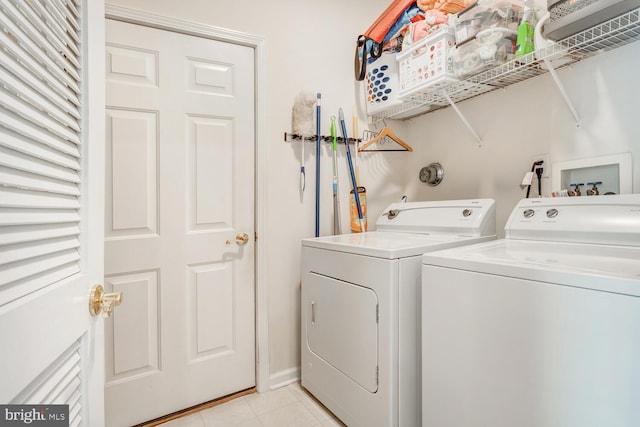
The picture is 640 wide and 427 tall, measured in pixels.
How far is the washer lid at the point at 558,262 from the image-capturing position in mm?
827

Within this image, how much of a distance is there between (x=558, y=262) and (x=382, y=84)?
1.57 metres

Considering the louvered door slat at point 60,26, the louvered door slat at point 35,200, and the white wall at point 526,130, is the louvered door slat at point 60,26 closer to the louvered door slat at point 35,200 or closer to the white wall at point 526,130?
the louvered door slat at point 35,200

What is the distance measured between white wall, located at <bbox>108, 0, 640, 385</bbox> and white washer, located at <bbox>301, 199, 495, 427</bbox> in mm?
216

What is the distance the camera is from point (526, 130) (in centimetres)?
181

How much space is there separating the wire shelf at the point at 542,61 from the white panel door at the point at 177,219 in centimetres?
117

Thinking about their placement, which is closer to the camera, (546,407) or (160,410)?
(546,407)

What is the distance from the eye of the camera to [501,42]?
1.55 m

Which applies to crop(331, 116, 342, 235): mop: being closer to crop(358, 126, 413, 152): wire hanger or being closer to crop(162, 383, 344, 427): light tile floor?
crop(358, 126, 413, 152): wire hanger

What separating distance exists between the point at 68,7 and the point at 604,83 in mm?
2007

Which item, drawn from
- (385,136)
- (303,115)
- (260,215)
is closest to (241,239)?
(260,215)

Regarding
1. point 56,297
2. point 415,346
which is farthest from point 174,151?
point 415,346

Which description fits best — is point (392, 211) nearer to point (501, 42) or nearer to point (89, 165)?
point (501, 42)

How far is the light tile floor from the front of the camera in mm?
1704

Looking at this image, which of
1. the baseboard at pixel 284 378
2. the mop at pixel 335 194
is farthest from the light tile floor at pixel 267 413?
the mop at pixel 335 194
